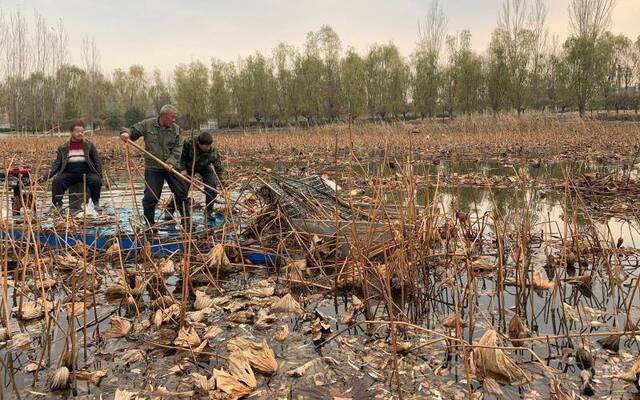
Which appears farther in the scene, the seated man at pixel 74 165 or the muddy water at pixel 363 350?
the seated man at pixel 74 165

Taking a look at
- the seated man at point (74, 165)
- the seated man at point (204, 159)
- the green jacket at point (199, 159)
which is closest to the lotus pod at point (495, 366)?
the seated man at point (204, 159)

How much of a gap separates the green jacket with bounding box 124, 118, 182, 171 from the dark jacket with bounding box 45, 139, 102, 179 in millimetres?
913

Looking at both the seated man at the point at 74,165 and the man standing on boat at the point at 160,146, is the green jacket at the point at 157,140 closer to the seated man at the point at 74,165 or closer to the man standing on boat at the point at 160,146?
the man standing on boat at the point at 160,146

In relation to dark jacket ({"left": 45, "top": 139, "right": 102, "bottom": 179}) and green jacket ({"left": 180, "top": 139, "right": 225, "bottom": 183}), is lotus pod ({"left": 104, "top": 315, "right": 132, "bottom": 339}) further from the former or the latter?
dark jacket ({"left": 45, "top": 139, "right": 102, "bottom": 179})

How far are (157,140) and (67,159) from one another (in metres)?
1.31

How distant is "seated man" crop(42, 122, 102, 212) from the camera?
5.98 meters

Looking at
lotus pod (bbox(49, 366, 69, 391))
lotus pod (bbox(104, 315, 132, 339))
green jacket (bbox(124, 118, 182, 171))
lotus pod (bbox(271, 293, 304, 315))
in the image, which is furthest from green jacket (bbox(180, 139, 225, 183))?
lotus pod (bbox(49, 366, 69, 391))

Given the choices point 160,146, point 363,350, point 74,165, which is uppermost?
point 160,146

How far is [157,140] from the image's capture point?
5.59 m

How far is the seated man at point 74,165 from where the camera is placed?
598 centimetres

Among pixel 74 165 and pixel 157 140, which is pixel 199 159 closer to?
pixel 157 140

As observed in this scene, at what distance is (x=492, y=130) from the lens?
1972 cm

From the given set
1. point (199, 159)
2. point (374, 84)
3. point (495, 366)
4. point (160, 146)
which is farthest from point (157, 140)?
point (374, 84)

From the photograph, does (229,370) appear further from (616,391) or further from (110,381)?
(616,391)
